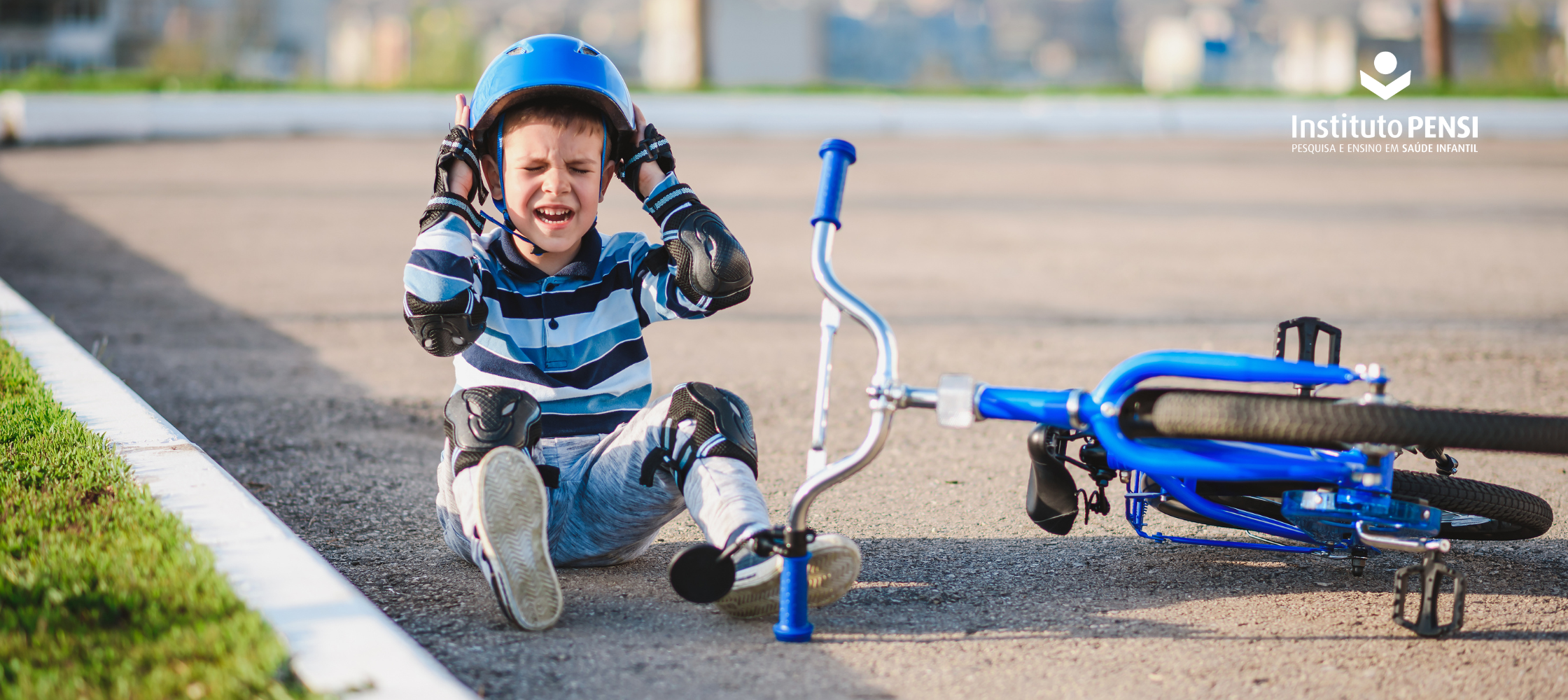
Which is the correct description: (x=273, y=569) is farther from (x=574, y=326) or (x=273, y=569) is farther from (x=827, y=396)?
(x=827, y=396)

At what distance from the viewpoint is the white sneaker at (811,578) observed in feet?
8.61

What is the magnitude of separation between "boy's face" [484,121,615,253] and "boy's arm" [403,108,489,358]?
9 centimetres

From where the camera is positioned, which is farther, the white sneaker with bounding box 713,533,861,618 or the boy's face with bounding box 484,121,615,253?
the boy's face with bounding box 484,121,615,253

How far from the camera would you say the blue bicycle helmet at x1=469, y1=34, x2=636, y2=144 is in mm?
2922

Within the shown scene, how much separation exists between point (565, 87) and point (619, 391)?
685 mm

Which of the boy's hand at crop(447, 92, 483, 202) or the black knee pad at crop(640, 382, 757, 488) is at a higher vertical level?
the boy's hand at crop(447, 92, 483, 202)

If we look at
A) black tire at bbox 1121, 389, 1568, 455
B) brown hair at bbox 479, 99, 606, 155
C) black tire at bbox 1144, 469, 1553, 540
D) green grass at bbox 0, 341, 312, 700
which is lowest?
green grass at bbox 0, 341, 312, 700

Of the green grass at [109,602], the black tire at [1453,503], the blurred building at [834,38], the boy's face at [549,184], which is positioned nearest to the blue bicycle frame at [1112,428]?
the black tire at [1453,503]

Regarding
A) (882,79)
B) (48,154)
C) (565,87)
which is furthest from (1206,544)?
(882,79)

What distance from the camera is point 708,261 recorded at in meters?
2.93

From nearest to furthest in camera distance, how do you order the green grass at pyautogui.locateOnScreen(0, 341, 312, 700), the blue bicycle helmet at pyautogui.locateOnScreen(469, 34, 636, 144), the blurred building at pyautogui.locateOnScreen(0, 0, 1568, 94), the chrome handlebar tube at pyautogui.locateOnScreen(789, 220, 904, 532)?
the green grass at pyautogui.locateOnScreen(0, 341, 312, 700)
the chrome handlebar tube at pyautogui.locateOnScreen(789, 220, 904, 532)
the blue bicycle helmet at pyautogui.locateOnScreen(469, 34, 636, 144)
the blurred building at pyautogui.locateOnScreen(0, 0, 1568, 94)

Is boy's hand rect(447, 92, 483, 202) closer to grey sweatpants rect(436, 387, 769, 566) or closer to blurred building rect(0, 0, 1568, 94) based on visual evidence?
grey sweatpants rect(436, 387, 769, 566)

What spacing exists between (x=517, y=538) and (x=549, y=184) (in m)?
0.81

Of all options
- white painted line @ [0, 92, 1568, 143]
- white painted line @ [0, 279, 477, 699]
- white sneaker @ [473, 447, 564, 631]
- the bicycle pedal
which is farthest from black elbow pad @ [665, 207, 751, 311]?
white painted line @ [0, 92, 1568, 143]
